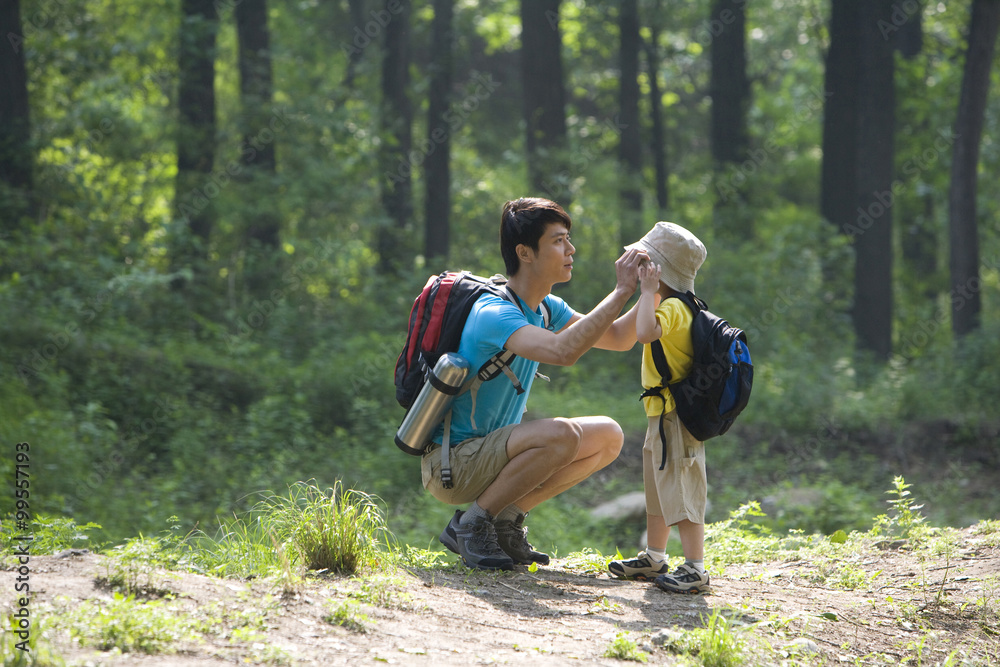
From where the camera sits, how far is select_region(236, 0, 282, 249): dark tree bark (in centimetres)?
1348

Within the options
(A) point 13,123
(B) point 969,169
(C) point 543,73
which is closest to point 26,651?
(A) point 13,123

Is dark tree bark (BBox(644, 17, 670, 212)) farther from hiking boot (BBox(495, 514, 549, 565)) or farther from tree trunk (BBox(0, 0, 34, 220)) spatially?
hiking boot (BBox(495, 514, 549, 565))

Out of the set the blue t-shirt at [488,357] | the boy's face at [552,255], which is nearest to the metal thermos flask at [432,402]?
the blue t-shirt at [488,357]

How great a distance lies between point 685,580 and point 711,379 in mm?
930

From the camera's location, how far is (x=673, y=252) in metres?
3.95

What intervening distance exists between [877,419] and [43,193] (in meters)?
11.6

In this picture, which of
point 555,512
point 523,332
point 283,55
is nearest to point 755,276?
point 555,512

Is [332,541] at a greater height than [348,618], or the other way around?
[332,541]

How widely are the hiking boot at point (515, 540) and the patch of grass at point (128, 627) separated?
1.76 m

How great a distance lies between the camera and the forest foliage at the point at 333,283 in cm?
879

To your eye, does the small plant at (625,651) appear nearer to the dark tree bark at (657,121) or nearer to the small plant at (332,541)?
the small plant at (332,541)

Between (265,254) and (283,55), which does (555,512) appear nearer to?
(265,254)

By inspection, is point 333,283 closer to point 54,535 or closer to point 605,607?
point 54,535

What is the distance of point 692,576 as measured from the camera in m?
A: 3.99
